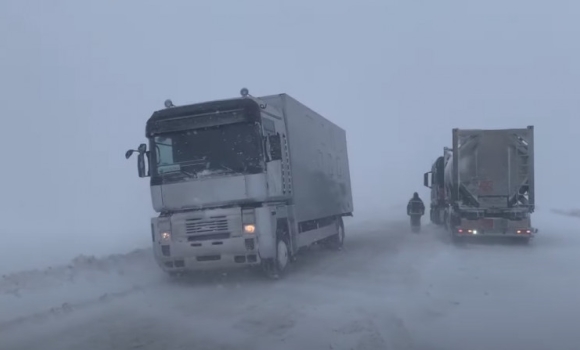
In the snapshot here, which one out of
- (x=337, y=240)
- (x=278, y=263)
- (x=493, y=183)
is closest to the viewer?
(x=278, y=263)

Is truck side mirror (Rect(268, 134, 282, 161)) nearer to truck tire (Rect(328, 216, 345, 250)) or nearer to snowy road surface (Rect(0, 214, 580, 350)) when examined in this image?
snowy road surface (Rect(0, 214, 580, 350))

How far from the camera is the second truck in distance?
20.1m

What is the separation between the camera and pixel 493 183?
2056cm

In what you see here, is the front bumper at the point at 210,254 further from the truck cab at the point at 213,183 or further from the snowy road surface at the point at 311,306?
the snowy road surface at the point at 311,306

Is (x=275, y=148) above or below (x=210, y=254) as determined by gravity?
above

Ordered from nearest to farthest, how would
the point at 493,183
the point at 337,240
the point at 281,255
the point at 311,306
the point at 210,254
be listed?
the point at 311,306
the point at 210,254
the point at 281,255
the point at 337,240
the point at 493,183

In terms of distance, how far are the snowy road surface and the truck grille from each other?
1.02 metres

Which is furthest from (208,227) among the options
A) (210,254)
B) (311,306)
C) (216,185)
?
(311,306)

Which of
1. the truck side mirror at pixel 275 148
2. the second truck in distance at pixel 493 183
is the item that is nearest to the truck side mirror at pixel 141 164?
the truck side mirror at pixel 275 148

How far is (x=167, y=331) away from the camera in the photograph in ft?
28.3

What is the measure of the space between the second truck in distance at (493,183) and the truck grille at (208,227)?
1030cm

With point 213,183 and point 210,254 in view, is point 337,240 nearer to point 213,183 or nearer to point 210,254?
point 210,254

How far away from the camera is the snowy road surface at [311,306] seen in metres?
7.89

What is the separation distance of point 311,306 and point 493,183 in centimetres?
1217
